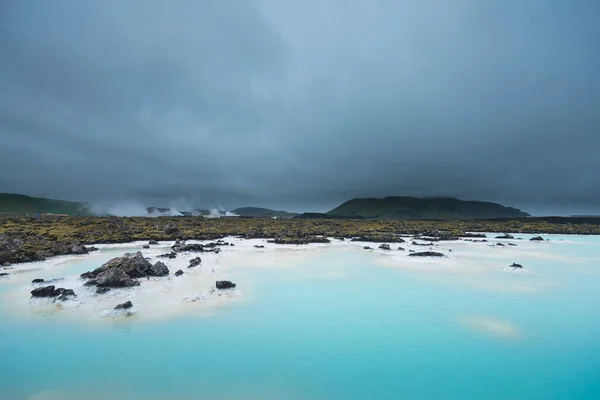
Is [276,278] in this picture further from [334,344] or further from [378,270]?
[334,344]

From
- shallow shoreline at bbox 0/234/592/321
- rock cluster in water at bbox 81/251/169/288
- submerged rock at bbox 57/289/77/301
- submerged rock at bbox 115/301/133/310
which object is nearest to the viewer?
submerged rock at bbox 115/301/133/310

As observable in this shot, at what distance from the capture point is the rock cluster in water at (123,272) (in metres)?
14.6

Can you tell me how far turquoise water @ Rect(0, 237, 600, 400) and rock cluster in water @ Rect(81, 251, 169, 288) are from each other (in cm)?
356

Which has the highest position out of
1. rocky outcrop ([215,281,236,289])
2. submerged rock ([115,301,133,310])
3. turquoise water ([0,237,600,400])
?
rocky outcrop ([215,281,236,289])

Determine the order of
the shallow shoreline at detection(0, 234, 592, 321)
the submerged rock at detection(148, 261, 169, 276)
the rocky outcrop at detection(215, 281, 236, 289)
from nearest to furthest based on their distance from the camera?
the shallow shoreline at detection(0, 234, 592, 321) < the rocky outcrop at detection(215, 281, 236, 289) < the submerged rock at detection(148, 261, 169, 276)

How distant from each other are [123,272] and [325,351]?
1139 centimetres

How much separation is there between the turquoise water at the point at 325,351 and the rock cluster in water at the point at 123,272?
3.56 meters

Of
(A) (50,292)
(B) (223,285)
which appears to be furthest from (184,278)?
(A) (50,292)

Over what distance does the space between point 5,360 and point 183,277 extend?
30.8 feet

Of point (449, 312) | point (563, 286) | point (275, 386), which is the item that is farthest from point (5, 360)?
point (563, 286)

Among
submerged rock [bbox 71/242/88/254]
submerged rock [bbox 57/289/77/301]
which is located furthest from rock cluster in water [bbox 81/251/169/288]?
submerged rock [bbox 71/242/88/254]

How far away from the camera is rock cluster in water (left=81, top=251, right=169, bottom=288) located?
47.8ft

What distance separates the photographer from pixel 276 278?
18.3 metres

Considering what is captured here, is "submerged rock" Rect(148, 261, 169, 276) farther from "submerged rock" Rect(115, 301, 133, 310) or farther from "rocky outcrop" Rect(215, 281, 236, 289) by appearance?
"submerged rock" Rect(115, 301, 133, 310)
